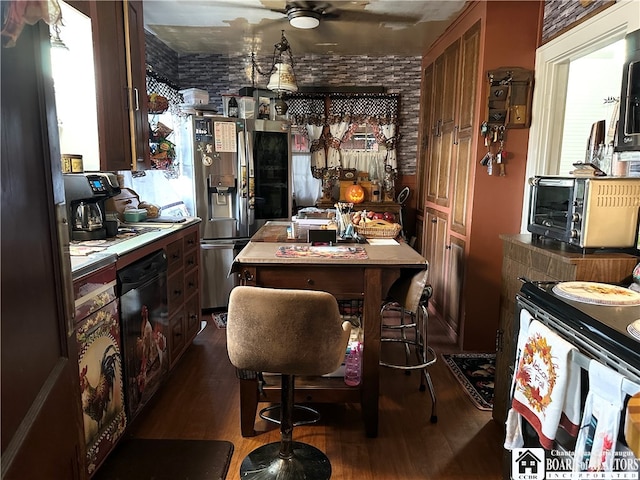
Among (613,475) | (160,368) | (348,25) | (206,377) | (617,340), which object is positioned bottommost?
(206,377)

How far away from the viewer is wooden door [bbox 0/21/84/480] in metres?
0.72

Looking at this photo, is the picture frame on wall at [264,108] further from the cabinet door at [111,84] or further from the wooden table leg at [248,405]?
the wooden table leg at [248,405]

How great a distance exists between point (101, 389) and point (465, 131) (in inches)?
113

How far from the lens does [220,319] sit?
384 centimetres

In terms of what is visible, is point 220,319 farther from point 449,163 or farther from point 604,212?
point 604,212

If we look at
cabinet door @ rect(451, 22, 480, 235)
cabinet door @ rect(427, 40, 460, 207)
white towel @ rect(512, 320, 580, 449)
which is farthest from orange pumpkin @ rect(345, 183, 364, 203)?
white towel @ rect(512, 320, 580, 449)

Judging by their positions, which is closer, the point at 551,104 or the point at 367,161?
the point at 551,104

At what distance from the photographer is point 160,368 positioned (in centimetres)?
251

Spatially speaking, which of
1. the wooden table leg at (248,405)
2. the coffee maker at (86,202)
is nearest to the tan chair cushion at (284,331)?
the wooden table leg at (248,405)

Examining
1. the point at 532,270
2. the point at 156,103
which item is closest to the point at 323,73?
the point at 156,103

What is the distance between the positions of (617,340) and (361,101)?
4.07 meters

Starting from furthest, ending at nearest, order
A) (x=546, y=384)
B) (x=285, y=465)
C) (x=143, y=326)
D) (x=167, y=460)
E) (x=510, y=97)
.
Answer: (x=510, y=97)
(x=143, y=326)
(x=167, y=460)
(x=285, y=465)
(x=546, y=384)

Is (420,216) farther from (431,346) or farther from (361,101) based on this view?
(431,346)

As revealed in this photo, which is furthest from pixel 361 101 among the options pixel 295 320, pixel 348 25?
pixel 295 320
